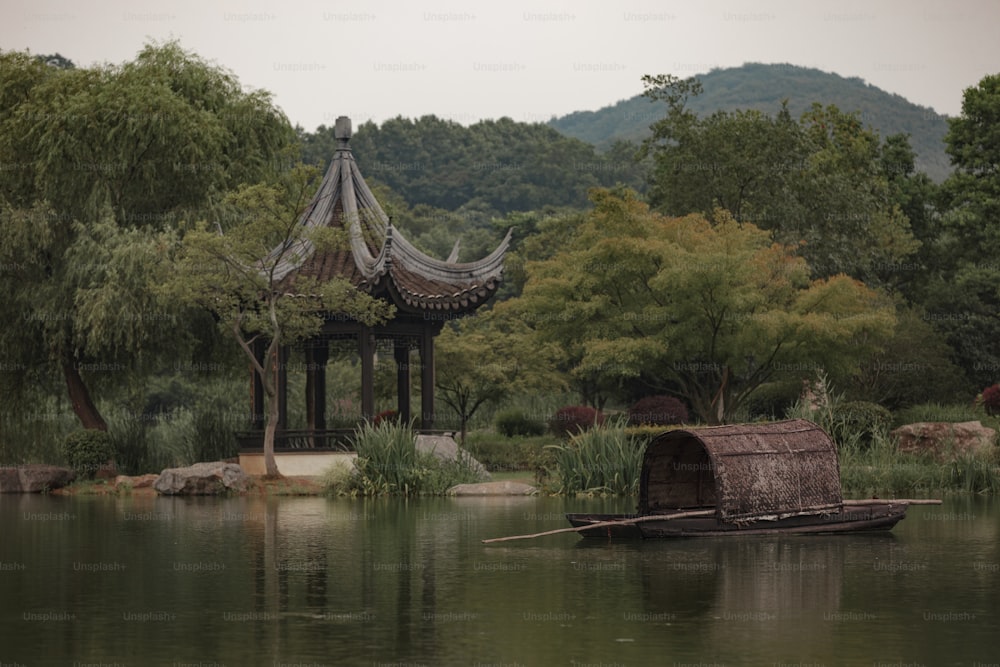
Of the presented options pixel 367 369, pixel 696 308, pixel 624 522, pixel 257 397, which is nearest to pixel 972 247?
pixel 696 308

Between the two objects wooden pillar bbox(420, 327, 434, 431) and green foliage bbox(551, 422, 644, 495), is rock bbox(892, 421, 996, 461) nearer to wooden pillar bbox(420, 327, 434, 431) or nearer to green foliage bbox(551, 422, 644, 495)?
green foliage bbox(551, 422, 644, 495)

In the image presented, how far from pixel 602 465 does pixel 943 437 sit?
8861mm

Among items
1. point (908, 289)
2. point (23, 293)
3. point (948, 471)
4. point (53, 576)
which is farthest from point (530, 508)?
point (908, 289)

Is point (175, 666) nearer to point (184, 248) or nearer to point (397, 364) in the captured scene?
point (184, 248)

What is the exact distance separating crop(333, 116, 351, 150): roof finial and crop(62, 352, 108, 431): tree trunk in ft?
30.9

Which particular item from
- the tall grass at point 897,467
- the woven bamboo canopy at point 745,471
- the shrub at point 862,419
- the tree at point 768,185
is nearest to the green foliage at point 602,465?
the tall grass at point 897,467

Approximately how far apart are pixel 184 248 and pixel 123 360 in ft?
15.3

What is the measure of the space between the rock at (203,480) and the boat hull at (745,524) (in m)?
13.7

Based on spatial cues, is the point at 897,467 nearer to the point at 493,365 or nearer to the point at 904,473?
the point at 904,473

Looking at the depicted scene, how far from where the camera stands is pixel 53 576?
642 inches

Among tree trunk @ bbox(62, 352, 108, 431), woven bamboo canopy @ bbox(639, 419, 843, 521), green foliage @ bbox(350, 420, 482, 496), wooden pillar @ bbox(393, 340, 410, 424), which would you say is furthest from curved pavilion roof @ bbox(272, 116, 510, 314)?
woven bamboo canopy @ bbox(639, 419, 843, 521)

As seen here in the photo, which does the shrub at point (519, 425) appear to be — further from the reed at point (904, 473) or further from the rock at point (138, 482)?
the reed at point (904, 473)

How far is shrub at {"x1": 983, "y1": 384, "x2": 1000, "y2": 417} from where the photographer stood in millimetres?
38656

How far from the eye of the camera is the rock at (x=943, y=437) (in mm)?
32375
